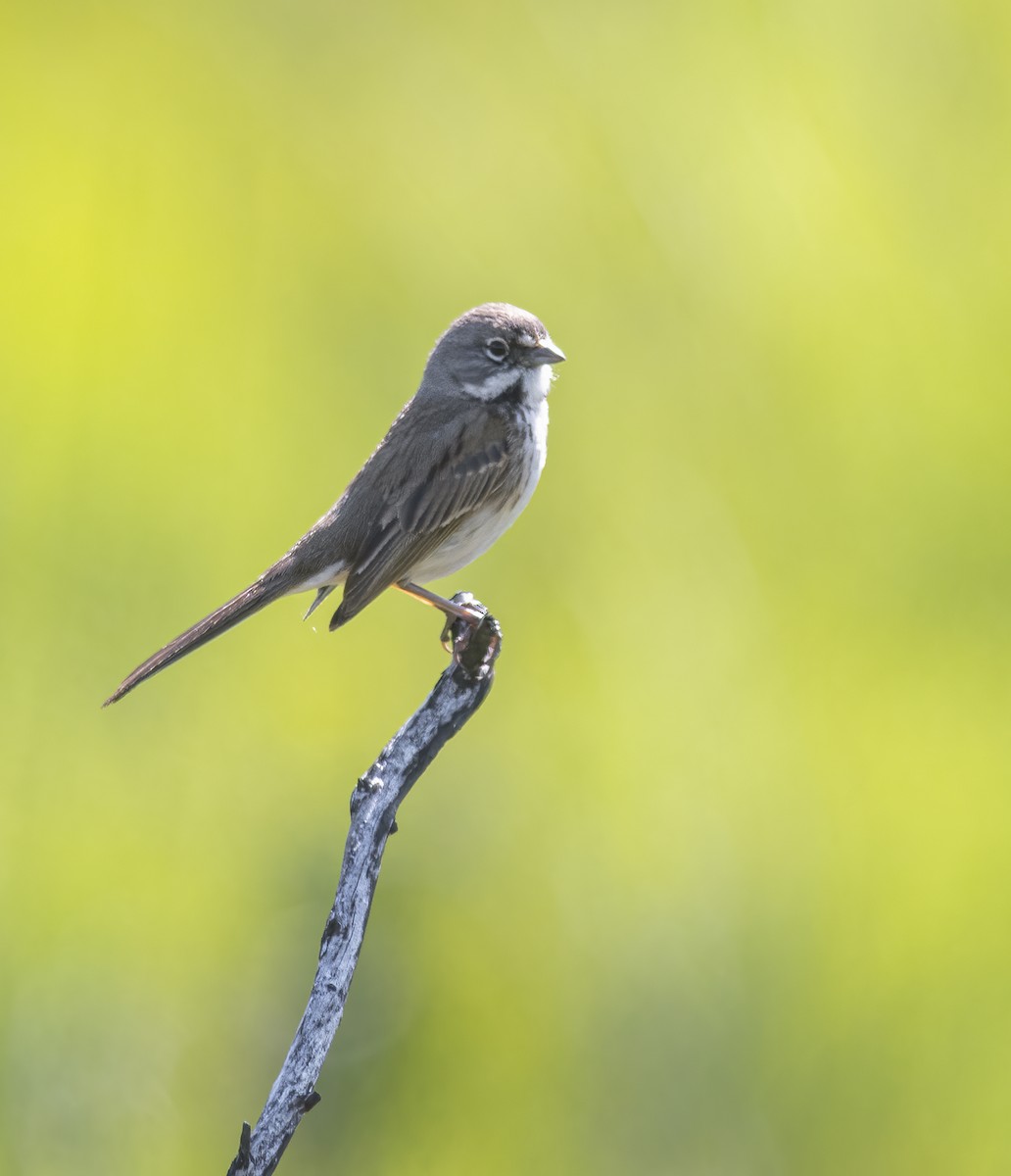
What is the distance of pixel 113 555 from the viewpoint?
7.82m

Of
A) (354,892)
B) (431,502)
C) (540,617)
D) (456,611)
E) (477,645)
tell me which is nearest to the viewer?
(354,892)

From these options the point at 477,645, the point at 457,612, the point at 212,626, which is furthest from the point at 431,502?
the point at 477,645

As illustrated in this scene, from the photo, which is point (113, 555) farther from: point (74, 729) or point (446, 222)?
point (446, 222)

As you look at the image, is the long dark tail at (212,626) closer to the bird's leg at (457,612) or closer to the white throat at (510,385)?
the bird's leg at (457,612)

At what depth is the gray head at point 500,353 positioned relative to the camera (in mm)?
6422

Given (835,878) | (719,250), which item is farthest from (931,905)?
(719,250)

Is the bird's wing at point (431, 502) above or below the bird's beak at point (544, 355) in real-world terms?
below

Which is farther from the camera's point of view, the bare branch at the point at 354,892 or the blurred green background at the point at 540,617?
the blurred green background at the point at 540,617

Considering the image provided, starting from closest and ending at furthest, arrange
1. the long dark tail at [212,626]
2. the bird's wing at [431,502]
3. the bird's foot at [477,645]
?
1. the bird's foot at [477,645]
2. the long dark tail at [212,626]
3. the bird's wing at [431,502]

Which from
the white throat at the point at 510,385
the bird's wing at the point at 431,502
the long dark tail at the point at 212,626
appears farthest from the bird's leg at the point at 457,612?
the white throat at the point at 510,385

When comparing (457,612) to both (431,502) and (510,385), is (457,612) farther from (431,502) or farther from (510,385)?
(510,385)

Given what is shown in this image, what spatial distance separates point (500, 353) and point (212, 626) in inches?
71.6

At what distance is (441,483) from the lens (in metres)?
6.07

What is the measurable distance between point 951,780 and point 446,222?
473 centimetres
